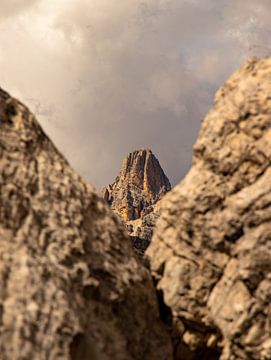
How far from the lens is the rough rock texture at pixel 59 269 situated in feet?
40.2

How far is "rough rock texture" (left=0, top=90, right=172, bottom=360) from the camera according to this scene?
12.2m

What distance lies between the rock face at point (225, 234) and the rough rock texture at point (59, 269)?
3.94 feet

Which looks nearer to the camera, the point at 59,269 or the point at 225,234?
the point at 59,269

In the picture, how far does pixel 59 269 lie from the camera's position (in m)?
13.6

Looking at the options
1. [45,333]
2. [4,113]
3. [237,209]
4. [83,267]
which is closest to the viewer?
[45,333]

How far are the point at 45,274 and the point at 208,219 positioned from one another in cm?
524

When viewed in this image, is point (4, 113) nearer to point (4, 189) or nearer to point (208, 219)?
point (4, 189)

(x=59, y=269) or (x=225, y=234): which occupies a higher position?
(x=225, y=234)

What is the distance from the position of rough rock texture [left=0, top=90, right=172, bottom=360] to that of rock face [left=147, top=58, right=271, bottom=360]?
120 cm

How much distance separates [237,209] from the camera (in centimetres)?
1536

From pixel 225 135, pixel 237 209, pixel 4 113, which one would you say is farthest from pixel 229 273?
pixel 4 113

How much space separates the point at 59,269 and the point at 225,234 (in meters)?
4.88

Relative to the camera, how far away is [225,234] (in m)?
15.6

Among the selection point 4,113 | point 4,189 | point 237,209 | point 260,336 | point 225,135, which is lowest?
point 260,336
